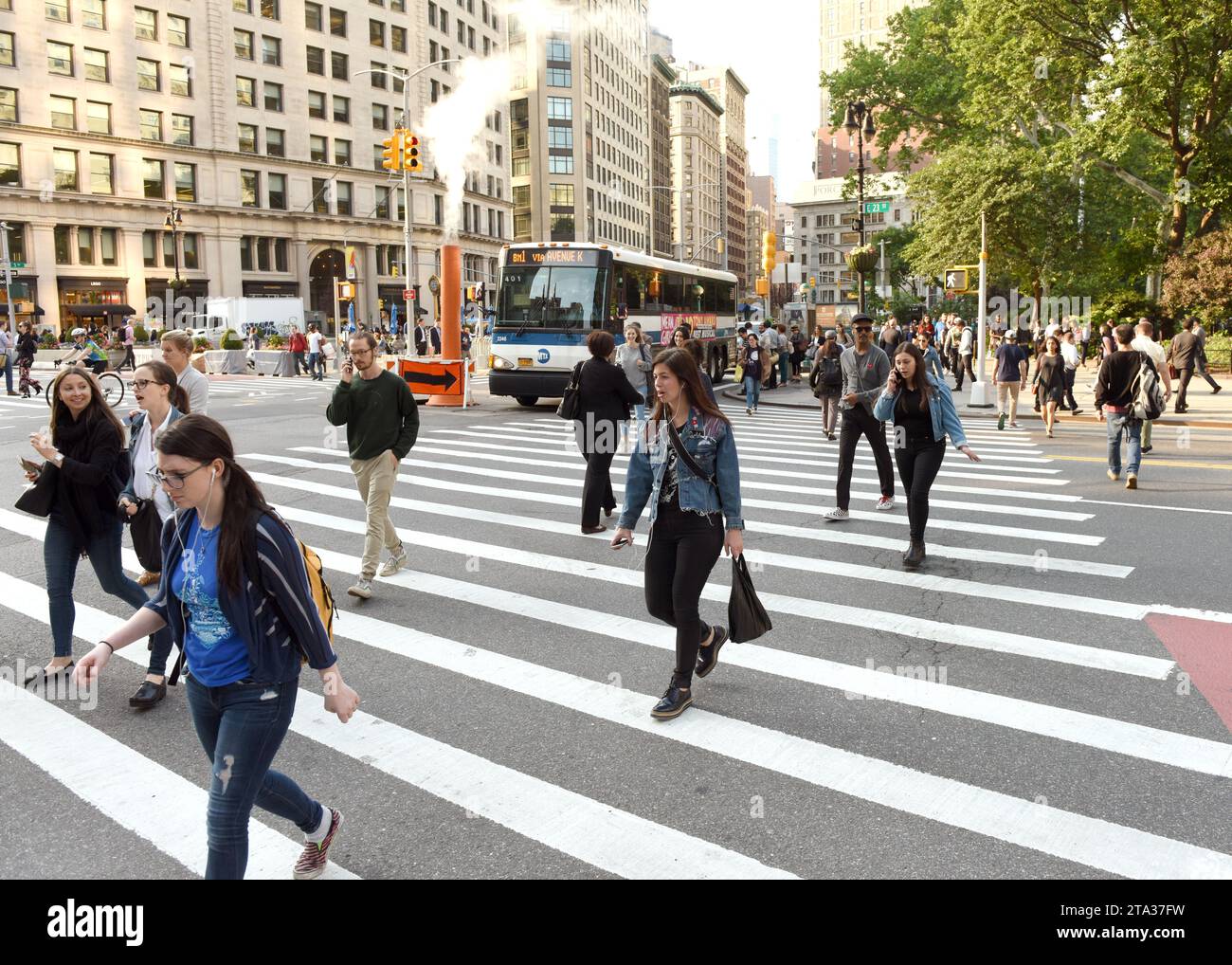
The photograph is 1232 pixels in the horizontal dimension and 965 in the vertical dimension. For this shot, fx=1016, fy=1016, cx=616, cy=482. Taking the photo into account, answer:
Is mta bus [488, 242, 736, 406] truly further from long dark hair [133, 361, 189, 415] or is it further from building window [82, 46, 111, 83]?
building window [82, 46, 111, 83]

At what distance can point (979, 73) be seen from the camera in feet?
107

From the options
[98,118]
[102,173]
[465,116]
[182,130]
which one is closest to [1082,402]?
[102,173]

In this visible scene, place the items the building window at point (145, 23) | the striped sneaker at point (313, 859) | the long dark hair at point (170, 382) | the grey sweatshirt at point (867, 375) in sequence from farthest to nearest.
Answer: the building window at point (145, 23), the grey sweatshirt at point (867, 375), the long dark hair at point (170, 382), the striped sneaker at point (313, 859)

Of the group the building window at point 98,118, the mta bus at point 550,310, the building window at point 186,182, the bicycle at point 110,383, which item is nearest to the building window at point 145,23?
the building window at point 98,118

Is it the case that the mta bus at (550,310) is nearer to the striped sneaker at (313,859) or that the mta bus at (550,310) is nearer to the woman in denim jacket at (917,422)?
the woman in denim jacket at (917,422)

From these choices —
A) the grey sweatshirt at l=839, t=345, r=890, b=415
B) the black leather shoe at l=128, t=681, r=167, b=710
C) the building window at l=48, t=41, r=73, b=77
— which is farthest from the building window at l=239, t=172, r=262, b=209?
the black leather shoe at l=128, t=681, r=167, b=710

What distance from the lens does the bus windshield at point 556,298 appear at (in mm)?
22531

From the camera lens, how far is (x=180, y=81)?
5912 cm

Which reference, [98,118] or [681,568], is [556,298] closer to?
[681,568]

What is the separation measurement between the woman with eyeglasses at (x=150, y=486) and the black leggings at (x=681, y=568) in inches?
107

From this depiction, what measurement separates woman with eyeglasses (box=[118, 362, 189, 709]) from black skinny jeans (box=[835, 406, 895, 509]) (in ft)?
21.0

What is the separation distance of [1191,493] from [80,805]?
11.6m

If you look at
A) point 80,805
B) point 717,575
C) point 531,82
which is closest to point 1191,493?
point 717,575
